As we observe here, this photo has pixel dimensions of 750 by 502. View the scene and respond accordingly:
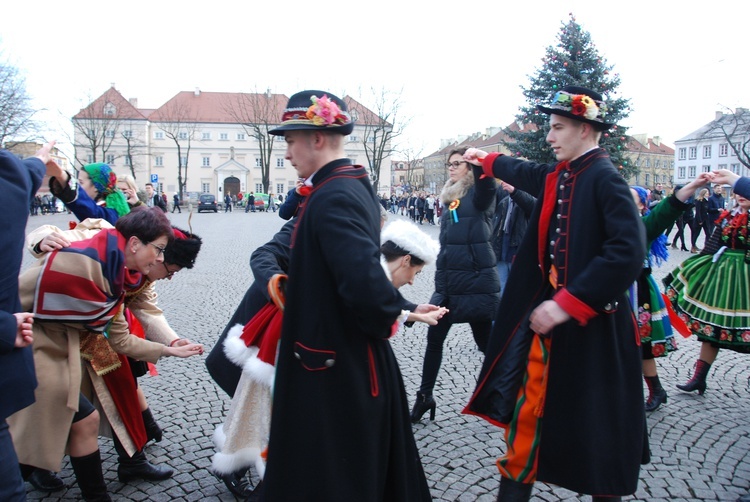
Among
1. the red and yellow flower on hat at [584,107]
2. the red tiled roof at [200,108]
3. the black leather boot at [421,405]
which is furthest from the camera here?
the red tiled roof at [200,108]

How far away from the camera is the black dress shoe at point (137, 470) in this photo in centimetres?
361

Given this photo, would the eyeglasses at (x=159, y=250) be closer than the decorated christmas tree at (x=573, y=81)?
Yes

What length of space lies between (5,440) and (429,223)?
104 feet

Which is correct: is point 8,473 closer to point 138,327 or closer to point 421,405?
point 138,327

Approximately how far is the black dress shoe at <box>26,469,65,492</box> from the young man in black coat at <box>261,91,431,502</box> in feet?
6.16

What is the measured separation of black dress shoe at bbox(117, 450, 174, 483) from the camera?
3.61 meters

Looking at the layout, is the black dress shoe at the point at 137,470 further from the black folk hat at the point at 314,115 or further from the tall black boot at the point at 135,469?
the black folk hat at the point at 314,115

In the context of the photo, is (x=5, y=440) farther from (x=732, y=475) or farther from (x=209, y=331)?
(x=209, y=331)

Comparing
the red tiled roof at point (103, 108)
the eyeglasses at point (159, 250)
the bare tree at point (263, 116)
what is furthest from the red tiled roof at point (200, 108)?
the eyeglasses at point (159, 250)

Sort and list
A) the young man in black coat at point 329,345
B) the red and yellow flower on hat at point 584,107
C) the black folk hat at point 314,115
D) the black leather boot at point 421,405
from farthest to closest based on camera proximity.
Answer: the black leather boot at point 421,405, the red and yellow flower on hat at point 584,107, the black folk hat at point 314,115, the young man in black coat at point 329,345

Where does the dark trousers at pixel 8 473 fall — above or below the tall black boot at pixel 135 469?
above

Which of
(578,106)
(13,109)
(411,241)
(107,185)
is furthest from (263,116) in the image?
(578,106)

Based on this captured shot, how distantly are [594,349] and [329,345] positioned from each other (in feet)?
3.99

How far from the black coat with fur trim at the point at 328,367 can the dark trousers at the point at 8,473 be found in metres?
0.93
